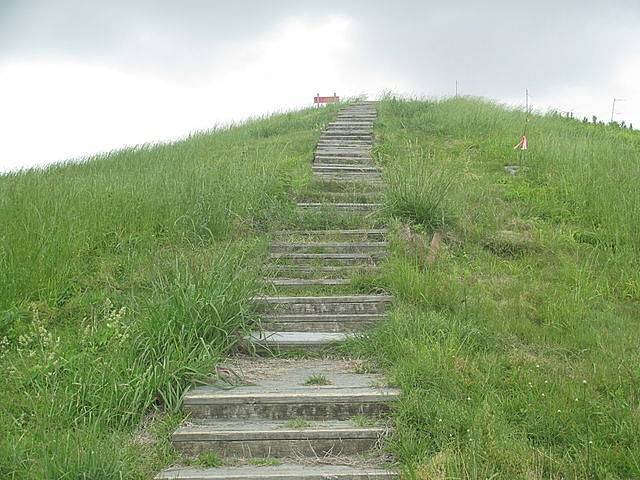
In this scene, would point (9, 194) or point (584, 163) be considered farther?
point (584, 163)

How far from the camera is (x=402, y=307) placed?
219 inches

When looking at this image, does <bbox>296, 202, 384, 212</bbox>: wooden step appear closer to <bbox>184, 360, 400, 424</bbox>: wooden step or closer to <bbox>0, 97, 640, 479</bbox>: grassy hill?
<bbox>0, 97, 640, 479</bbox>: grassy hill

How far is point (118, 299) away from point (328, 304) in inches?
76.2

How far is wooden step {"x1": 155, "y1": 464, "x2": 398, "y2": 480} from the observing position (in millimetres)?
3570

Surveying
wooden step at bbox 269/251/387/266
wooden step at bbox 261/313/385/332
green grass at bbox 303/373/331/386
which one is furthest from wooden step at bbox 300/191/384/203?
green grass at bbox 303/373/331/386

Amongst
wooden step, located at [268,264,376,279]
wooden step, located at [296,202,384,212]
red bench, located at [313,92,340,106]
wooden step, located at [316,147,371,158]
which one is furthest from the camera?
red bench, located at [313,92,340,106]

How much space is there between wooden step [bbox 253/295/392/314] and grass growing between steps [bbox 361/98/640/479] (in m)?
0.26

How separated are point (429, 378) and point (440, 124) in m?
10.3

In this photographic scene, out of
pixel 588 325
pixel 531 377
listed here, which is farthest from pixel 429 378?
pixel 588 325

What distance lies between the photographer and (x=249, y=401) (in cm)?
426

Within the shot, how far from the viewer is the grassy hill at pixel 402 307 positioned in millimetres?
3664

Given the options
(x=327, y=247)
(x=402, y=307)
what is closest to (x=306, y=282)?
(x=327, y=247)

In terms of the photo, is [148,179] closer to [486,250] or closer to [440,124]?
[486,250]

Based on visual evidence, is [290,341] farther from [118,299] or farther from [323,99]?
[323,99]
